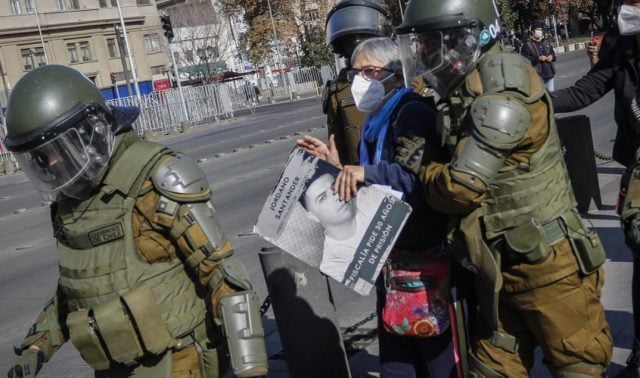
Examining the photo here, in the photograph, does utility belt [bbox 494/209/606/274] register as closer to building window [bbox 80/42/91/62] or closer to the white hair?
the white hair

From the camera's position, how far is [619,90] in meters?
3.92

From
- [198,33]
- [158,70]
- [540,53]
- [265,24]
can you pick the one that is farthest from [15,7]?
[540,53]

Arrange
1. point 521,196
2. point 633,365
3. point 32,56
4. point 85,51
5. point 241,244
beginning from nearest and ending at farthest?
1. point 521,196
2. point 633,365
3. point 241,244
4. point 32,56
5. point 85,51

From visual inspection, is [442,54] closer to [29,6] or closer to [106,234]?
[106,234]

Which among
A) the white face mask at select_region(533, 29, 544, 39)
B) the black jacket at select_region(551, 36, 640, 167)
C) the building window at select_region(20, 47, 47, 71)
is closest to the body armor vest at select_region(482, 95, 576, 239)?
the black jacket at select_region(551, 36, 640, 167)

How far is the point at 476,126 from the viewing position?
104 inches

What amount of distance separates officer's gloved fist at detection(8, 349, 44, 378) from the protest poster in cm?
91

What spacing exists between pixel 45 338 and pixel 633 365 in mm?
2704

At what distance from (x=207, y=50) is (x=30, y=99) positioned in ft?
190

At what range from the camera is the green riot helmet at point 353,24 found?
16.5ft

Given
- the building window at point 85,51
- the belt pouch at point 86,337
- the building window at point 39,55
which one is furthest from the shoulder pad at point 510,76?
the building window at point 85,51

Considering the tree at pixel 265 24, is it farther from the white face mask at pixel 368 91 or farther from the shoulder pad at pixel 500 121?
the shoulder pad at pixel 500 121

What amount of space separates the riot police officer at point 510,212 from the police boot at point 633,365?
1053 millimetres

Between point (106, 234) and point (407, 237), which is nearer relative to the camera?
point (106, 234)
